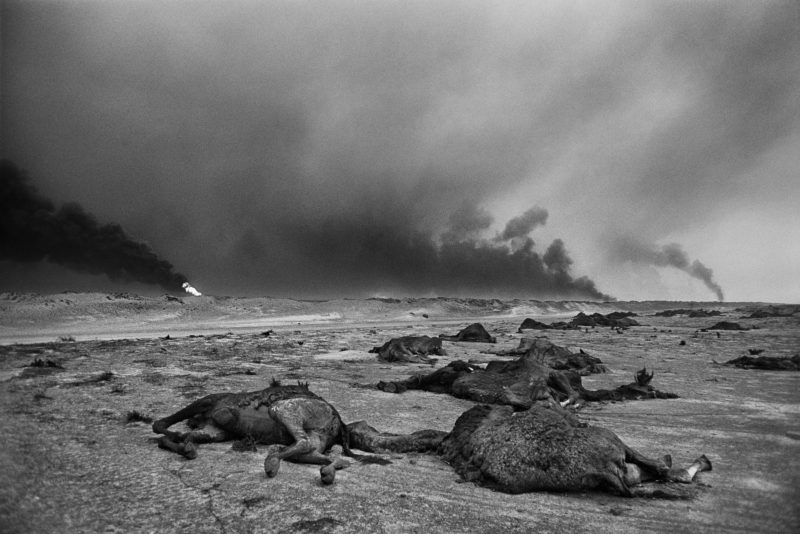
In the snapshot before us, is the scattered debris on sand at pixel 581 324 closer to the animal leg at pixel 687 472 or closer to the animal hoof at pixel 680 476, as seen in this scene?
the animal leg at pixel 687 472

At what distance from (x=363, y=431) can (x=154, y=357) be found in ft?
49.2

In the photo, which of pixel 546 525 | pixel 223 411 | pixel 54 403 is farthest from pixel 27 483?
pixel 54 403

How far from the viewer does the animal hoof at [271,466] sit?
17.6ft

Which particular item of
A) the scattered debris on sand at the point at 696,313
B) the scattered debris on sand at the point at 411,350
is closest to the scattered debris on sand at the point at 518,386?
the scattered debris on sand at the point at 411,350

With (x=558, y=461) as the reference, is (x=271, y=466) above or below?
below

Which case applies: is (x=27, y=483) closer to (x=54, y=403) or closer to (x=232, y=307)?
(x=54, y=403)

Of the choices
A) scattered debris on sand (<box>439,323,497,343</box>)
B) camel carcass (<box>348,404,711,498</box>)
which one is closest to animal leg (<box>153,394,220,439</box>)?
camel carcass (<box>348,404,711,498</box>)

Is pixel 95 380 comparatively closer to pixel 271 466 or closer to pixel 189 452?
pixel 189 452

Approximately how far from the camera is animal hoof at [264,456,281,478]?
17.6ft

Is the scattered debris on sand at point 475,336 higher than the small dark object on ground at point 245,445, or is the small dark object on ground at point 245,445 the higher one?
the scattered debris on sand at point 475,336

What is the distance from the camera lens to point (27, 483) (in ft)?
14.3

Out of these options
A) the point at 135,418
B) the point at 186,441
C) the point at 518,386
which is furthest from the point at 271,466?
the point at 518,386

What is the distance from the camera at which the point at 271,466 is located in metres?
5.39

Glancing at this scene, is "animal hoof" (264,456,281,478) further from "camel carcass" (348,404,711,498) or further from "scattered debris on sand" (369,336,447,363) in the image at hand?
"scattered debris on sand" (369,336,447,363)
